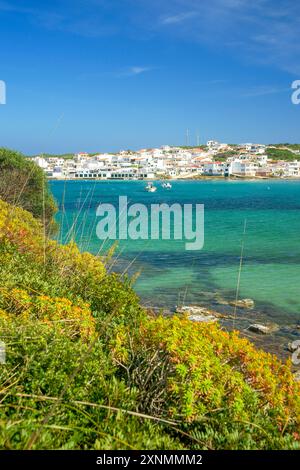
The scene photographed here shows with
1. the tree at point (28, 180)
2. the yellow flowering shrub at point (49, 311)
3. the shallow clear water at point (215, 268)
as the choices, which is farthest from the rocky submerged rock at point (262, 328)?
the tree at point (28, 180)

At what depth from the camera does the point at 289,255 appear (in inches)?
908

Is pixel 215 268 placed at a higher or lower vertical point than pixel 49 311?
lower

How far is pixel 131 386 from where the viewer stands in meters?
3.90

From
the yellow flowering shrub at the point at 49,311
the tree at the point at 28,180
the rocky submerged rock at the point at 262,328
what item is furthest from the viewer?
Result: the tree at the point at 28,180

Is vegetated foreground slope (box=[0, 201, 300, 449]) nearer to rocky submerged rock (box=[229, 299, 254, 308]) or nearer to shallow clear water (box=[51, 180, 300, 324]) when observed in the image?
shallow clear water (box=[51, 180, 300, 324])

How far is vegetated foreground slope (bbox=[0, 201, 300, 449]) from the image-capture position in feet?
9.60

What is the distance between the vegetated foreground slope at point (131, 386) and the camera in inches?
115

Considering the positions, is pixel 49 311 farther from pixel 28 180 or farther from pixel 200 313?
pixel 28 180

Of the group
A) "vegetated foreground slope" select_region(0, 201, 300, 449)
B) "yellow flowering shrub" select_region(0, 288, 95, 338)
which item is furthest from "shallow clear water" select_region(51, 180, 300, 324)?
"vegetated foreground slope" select_region(0, 201, 300, 449)

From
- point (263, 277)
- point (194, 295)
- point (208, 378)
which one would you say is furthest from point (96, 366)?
→ point (263, 277)

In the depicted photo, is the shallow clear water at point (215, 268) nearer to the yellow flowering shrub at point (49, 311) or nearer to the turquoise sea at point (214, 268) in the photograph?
the turquoise sea at point (214, 268)

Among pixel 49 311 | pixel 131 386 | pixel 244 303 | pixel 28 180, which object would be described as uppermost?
pixel 28 180

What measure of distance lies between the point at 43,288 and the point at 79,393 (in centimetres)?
236

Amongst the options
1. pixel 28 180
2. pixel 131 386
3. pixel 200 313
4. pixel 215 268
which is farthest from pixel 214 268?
pixel 131 386
